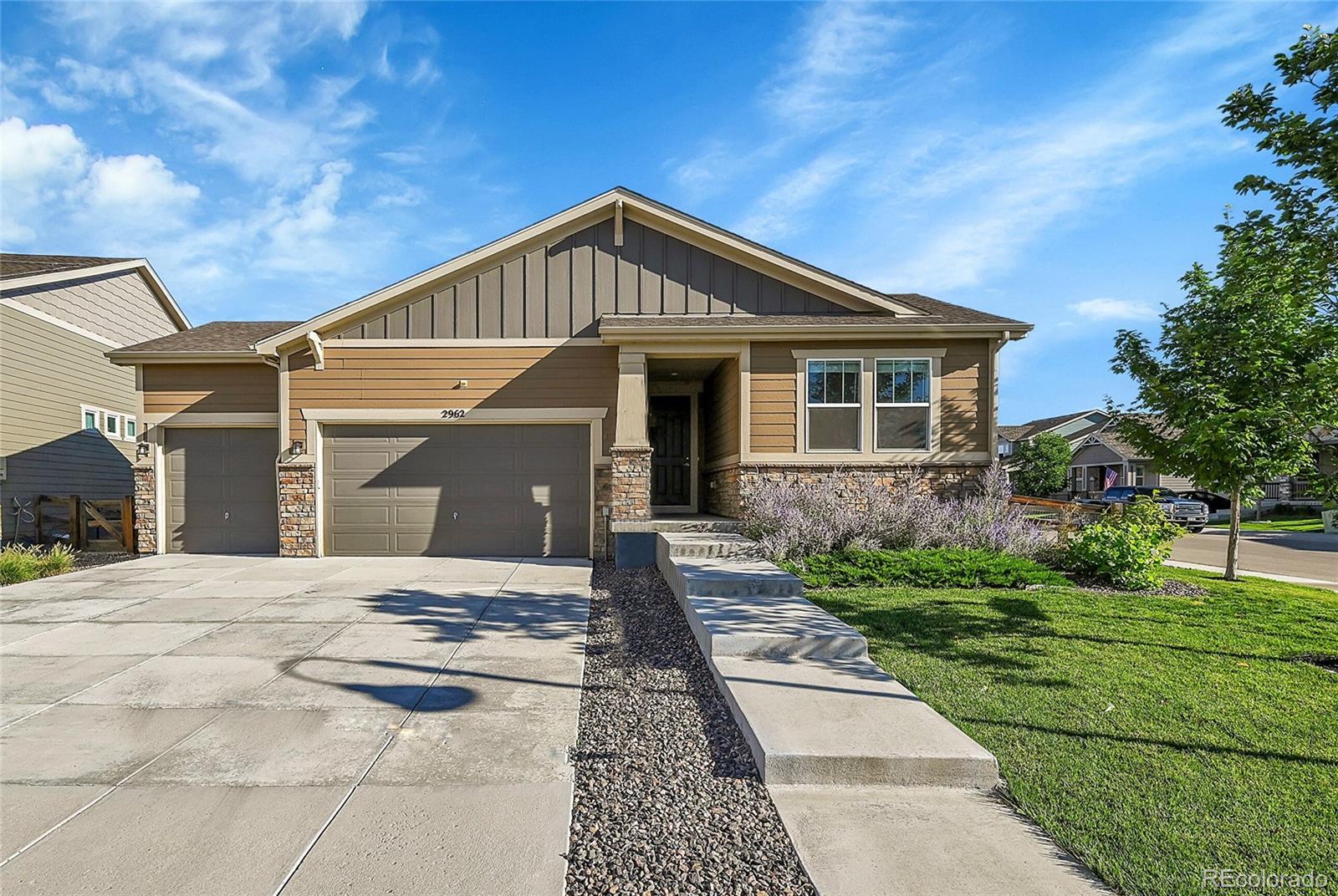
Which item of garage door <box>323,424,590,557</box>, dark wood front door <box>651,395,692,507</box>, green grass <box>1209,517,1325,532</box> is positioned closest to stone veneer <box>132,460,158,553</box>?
garage door <box>323,424,590,557</box>

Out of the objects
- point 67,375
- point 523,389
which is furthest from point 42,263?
Answer: point 523,389

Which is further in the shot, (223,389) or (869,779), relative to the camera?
(223,389)

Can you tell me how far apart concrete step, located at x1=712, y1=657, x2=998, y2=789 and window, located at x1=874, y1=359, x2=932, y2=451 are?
20.9ft

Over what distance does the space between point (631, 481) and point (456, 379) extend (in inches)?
137

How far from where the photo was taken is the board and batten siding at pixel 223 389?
11.0 meters

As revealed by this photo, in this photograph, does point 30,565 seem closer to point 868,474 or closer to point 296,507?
point 296,507

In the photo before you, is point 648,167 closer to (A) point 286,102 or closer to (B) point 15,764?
(A) point 286,102

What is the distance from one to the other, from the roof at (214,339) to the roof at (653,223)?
1.70m

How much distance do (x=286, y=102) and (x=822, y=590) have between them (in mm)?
10979

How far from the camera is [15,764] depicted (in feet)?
10.4

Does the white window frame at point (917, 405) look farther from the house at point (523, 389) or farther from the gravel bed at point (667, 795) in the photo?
the gravel bed at point (667, 795)

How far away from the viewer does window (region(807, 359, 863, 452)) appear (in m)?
10.1

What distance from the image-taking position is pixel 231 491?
1113 cm

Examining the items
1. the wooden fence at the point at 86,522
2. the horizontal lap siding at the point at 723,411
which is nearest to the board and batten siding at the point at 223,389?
the wooden fence at the point at 86,522
